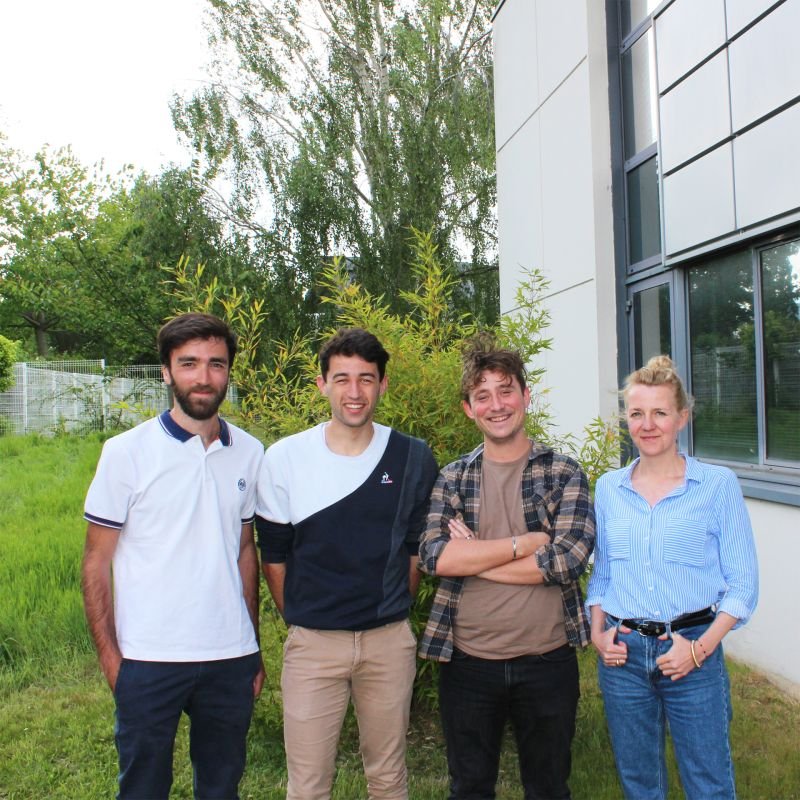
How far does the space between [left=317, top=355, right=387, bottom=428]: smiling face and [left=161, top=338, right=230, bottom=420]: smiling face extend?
1.33 feet

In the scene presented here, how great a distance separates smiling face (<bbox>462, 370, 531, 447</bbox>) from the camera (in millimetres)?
2783

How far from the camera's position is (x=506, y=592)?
8.88ft

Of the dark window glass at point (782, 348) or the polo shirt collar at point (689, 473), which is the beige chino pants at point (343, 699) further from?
the dark window glass at point (782, 348)

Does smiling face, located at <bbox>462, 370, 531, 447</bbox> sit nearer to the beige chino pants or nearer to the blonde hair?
the blonde hair

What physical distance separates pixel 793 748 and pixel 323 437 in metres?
3.30

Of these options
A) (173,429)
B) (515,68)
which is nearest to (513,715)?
(173,429)

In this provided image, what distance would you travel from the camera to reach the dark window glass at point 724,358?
5.93 meters

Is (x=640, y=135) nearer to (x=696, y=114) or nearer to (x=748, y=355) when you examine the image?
(x=696, y=114)

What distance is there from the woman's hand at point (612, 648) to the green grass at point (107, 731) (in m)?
0.29

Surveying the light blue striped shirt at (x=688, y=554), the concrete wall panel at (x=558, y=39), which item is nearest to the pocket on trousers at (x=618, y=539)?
the light blue striped shirt at (x=688, y=554)

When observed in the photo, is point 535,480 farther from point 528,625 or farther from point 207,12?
point 207,12

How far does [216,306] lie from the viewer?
16797mm

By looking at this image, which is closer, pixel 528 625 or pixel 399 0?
pixel 528 625

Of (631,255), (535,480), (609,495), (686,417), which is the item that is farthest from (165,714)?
(631,255)
